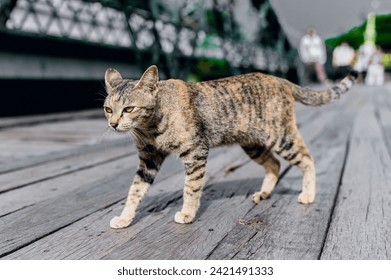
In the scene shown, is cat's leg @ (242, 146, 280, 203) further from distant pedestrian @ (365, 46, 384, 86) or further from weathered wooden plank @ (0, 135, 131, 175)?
distant pedestrian @ (365, 46, 384, 86)

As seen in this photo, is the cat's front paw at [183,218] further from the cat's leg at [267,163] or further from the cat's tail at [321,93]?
the cat's tail at [321,93]

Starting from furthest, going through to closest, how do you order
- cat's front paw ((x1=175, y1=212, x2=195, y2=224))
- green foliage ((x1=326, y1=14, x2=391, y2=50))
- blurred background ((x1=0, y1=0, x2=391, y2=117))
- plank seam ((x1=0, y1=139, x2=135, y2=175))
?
green foliage ((x1=326, y1=14, x2=391, y2=50))
blurred background ((x1=0, y1=0, x2=391, y2=117))
plank seam ((x1=0, y1=139, x2=135, y2=175))
cat's front paw ((x1=175, y1=212, x2=195, y2=224))

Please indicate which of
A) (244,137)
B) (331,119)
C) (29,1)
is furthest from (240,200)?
(331,119)

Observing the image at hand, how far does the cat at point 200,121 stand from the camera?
2.34 meters

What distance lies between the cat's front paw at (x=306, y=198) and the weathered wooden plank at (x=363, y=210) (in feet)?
0.47

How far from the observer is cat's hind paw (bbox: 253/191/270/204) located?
283 centimetres

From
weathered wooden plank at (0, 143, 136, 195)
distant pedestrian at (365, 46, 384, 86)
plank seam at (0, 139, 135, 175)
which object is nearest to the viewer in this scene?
weathered wooden plank at (0, 143, 136, 195)

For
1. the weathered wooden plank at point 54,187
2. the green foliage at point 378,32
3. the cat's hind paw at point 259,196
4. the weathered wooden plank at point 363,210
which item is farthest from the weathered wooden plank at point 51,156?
the green foliage at point 378,32

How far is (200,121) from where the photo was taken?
252 centimetres

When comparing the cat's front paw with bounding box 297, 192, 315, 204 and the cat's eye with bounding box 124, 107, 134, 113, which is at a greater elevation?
the cat's eye with bounding box 124, 107, 134, 113

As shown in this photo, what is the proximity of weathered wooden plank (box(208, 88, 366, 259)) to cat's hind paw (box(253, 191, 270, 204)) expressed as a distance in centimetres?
3

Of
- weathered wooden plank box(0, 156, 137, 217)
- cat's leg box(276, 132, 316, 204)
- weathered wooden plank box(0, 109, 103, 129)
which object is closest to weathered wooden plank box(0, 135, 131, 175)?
weathered wooden plank box(0, 156, 137, 217)

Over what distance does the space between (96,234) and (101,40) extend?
6.33m

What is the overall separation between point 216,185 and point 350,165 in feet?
3.99
